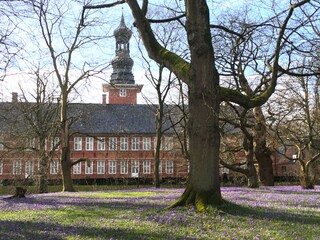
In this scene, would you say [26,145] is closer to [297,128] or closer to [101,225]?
[297,128]

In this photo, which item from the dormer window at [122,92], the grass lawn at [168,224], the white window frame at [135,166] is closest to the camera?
the grass lawn at [168,224]

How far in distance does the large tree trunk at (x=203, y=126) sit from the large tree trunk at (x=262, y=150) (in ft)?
46.0

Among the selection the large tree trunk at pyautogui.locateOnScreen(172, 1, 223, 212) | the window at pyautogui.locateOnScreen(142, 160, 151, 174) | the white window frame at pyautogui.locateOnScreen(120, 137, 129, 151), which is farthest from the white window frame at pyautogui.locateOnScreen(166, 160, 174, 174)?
the large tree trunk at pyautogui.locateOnScreen(172, 1, 223, 212)

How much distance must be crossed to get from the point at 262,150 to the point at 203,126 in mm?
16061

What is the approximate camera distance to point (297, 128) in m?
30.5

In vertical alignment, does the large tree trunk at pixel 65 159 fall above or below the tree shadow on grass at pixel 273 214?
above

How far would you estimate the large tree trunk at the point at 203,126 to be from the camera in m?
10.0

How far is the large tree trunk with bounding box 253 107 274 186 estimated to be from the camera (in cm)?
2402

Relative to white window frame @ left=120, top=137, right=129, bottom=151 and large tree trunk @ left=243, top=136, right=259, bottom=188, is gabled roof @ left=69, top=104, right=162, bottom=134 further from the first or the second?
large tree trunk @ left=243, top=136, right=259, bottom=188

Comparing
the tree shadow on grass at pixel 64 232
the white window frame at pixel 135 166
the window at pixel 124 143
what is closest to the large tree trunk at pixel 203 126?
the tree shadow on grass at pixel 64 232

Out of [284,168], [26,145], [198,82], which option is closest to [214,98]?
[198,82]

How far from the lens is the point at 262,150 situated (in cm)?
2509

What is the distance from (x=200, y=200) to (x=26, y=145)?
29.4m

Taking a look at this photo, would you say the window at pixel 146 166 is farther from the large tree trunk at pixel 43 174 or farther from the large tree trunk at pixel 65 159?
Answer: the large tree trunk at pixel 65 159
